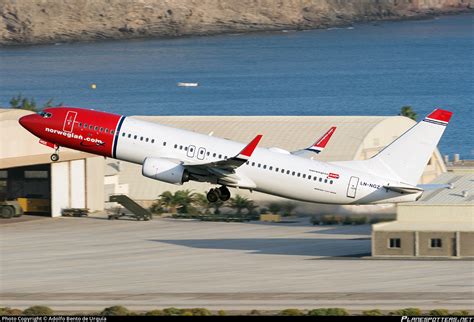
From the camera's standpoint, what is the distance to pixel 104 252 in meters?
132

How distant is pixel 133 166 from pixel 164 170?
74.5 meters

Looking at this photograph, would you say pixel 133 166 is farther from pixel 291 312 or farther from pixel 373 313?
pixel 373 313

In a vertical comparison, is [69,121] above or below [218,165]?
above

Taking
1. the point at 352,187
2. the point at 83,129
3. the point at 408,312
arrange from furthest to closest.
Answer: the point at 352,187
the point at 83,129
the point at 408,312

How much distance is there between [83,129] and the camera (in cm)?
9888

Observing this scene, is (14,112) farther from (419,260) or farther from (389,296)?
(389,296)

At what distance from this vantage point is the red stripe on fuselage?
98.4 m

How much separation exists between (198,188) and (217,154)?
6690 cm

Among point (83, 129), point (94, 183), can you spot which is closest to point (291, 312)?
point (83, 129)

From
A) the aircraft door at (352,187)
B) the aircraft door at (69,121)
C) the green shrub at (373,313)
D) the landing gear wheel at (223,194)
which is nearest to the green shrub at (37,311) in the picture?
the aircraft door at (69,121)

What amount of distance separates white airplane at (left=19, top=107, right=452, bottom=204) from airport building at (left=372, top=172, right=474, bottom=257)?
26863 mm

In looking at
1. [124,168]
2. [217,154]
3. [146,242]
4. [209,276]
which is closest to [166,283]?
[209,276]

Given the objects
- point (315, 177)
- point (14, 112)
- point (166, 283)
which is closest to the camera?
point (315, 177)

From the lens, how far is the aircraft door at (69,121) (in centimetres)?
9950
